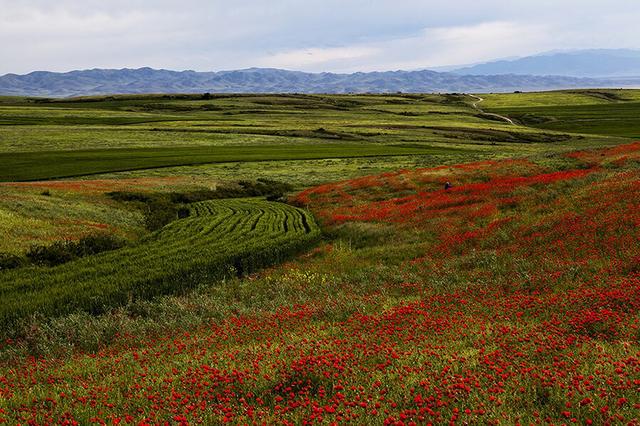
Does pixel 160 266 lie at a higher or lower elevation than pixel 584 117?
lower

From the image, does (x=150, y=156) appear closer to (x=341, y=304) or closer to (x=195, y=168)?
(x=195, y=168)

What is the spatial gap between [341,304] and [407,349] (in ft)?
19.7

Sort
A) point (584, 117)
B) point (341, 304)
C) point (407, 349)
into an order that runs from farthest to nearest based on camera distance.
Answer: point (584, 117)
point (341, 304)
point (407, 349)

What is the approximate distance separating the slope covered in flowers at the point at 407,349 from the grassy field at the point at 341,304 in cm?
7

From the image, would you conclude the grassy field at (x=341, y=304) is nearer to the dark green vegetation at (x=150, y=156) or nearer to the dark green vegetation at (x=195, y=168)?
the dark green vegetation at (x=195, y=168)

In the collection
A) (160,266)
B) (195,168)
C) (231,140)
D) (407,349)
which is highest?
(231,140)

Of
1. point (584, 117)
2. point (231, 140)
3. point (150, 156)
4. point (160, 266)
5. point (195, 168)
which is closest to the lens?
point (160, 266)

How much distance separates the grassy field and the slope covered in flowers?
75 mm

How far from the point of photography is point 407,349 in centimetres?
1310

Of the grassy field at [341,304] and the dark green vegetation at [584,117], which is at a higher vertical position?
the dark green vegetation at [584,117]

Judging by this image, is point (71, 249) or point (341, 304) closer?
point (341, 304)

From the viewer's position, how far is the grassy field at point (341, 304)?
1015 cm

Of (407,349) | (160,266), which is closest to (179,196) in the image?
(160,266)

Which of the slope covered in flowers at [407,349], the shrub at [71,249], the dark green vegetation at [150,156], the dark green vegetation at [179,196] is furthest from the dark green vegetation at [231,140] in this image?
the slope covered in flowers at [407,349]
